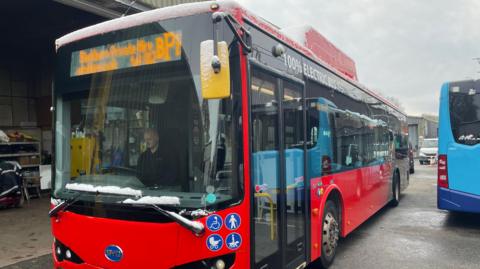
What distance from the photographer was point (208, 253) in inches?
122

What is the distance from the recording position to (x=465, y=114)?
7.47 metres

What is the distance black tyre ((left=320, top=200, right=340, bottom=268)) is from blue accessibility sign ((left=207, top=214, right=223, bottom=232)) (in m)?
2.40

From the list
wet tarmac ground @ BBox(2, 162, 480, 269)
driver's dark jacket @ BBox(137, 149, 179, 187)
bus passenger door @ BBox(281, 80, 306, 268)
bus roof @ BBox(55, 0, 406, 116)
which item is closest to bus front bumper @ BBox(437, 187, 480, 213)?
wet tarmac ground @ BBox(2, 162, 480, 269)

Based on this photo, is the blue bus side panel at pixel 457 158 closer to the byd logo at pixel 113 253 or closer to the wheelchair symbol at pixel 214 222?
the wheelchair symbol at pixel 214 222

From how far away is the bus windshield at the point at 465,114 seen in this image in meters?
7.33

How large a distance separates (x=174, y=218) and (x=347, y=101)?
4.33 m

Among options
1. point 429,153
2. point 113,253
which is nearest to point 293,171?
point 113,253

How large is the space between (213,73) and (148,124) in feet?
2.90

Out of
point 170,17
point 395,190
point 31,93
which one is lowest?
point 395,190

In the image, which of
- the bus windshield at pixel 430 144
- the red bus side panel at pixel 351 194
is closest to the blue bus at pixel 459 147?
the red bus side panel at pixel 351 194

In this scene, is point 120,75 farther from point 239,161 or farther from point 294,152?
point 294,152

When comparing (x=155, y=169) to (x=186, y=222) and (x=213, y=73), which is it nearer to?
(x=186, y=222)

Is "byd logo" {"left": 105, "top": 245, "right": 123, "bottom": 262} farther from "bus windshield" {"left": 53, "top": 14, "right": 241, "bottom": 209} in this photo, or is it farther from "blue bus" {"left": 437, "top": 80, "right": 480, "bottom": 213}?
"blue bus" {"left": 437, "top": 80, "right": 480, "bottom": 213}

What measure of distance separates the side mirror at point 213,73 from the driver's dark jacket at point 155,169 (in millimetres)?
769
